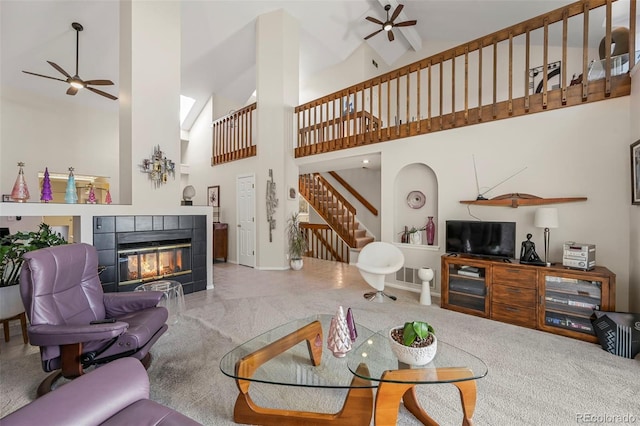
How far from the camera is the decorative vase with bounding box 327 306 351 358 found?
1.85 metres

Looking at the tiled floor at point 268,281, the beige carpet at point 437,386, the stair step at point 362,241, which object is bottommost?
the beige carpet at point 437,386

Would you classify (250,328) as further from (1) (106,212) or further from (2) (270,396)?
(1) (106,212)

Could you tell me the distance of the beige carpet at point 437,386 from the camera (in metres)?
1.78

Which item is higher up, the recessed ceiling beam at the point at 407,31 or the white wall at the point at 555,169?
the recessed ceiling beam at the point at 407,31

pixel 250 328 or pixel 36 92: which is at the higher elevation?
pixel 36 92

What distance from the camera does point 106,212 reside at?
A: 354 cm

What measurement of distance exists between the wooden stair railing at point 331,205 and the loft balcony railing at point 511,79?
176 centimetres

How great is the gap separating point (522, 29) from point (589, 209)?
7.58 feet

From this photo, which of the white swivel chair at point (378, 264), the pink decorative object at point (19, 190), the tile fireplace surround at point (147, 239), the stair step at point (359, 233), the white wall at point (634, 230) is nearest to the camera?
the white wall at point (634, 230)

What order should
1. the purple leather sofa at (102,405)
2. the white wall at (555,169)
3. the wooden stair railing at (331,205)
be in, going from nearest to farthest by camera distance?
the purple leather sofa at (102,405), the white wall at (555,169), the wooden stair railing at (331,205)

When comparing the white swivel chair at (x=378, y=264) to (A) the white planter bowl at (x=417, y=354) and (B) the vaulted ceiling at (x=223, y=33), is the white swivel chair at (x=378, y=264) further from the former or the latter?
(B) the vaulted ceiling at (x=223, y=33)

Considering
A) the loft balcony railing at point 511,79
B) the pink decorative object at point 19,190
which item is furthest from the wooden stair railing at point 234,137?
the pink decorative object at point 19,190

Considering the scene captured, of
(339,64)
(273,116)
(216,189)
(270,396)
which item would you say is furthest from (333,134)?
(270,396)

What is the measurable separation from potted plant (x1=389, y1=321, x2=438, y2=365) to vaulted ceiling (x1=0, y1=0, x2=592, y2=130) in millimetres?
6039
